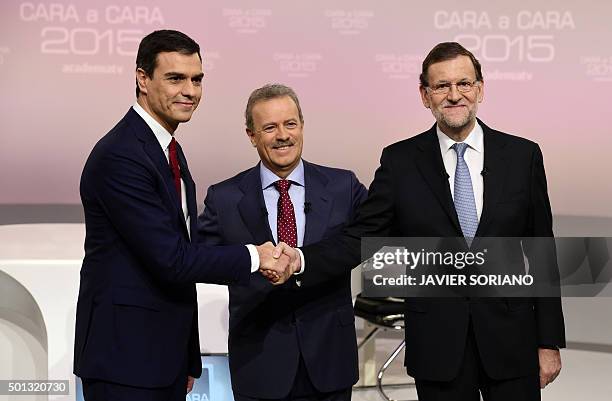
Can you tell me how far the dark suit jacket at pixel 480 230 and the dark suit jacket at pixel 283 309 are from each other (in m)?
0.11

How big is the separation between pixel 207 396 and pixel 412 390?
69.2 inches

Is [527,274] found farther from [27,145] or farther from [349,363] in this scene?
[27,145]

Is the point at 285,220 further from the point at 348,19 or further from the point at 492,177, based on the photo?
the point at 348,19

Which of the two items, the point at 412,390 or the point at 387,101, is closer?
the point at 412,390

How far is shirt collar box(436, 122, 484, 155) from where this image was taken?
2.72 meters

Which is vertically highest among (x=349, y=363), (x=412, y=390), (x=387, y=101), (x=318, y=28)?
(x=318, y=28)

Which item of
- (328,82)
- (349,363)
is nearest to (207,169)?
(328,82)

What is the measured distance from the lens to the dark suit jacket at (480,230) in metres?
2.63

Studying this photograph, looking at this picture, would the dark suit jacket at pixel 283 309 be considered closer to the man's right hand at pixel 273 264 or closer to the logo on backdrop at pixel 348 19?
the man's right hand at pixel 273 264

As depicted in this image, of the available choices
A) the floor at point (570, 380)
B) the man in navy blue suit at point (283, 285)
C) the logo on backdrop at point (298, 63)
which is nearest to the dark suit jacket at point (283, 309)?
the man in navy blue suit at point (283, 285)

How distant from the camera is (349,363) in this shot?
2801mm

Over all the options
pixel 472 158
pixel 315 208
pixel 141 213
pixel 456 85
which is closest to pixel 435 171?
pixel 472 158

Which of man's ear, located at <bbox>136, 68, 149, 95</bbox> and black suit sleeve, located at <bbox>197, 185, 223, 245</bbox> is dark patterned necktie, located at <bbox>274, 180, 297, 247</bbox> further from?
man's ear, located at <bbox>136, 68, 149, 95</bbox>

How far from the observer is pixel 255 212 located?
2.80 meters
